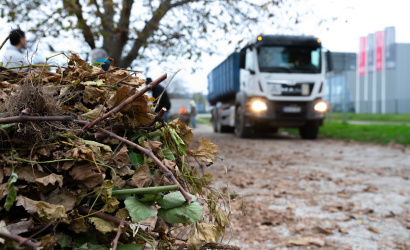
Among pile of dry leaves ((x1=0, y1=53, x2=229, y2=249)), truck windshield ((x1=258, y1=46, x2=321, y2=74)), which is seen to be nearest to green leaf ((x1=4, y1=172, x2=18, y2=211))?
pile of dry leaves ((x1=0, y1=53, x2=229, y2=249))

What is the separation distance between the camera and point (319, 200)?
17.3ft

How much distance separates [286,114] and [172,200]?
12.6 m

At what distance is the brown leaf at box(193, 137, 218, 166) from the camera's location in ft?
5.02

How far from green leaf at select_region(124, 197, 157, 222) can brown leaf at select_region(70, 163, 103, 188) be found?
0.11m

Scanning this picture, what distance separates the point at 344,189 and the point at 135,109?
5.21 metres

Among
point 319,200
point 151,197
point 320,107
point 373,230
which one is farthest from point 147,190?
point 320,107

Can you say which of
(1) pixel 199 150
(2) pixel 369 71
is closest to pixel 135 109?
(1) pixel 199 150

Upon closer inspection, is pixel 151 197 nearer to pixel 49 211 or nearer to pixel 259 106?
pixel 49 211

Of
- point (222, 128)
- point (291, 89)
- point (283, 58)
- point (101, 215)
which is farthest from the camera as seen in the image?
point (222, 128)

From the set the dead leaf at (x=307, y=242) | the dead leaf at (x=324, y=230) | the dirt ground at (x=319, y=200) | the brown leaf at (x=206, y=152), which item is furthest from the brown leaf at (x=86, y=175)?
the dead leaf at (x=324, y=230)

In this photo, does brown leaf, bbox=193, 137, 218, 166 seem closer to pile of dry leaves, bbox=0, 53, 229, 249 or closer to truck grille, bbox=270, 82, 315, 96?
pile of dry leaves, bbox=0, 53, 229, 249

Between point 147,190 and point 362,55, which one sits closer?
point 147,190

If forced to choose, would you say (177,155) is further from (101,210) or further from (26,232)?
(26,232)

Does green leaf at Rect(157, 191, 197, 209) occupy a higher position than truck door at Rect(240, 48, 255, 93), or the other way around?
truck door at Rect(240, 48, 255, 93)
